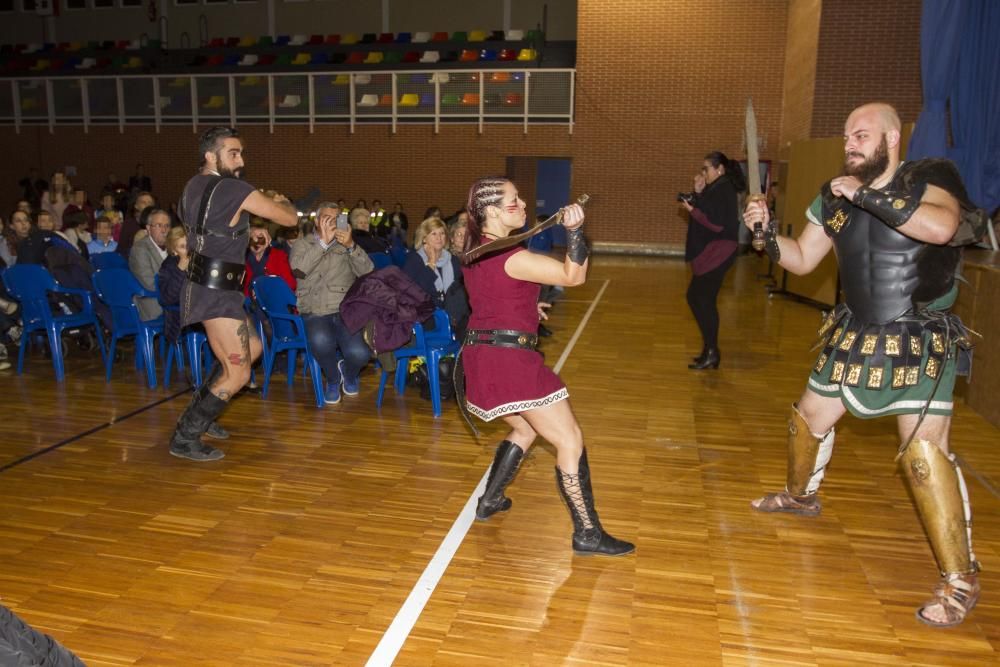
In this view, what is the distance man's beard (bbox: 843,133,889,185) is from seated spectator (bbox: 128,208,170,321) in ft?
16.2

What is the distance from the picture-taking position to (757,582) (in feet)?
9.40

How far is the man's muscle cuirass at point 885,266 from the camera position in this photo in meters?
2.66

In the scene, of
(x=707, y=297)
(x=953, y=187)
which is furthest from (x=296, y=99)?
(x=953, y=187)

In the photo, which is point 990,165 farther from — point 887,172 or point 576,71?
point 576,71

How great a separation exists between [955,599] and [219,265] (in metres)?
3.51

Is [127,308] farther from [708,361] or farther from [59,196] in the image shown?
[59,196]

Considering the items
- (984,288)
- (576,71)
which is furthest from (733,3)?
(984,288)

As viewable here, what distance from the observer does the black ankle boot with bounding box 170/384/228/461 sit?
4.04 m

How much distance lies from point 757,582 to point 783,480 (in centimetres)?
119

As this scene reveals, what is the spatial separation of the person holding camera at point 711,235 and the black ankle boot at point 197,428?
384 centimetres

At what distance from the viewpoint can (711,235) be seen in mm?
6086

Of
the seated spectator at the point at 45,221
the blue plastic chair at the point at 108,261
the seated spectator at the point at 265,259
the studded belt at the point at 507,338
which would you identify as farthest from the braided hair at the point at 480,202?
the seated spectator at the point at 45,221

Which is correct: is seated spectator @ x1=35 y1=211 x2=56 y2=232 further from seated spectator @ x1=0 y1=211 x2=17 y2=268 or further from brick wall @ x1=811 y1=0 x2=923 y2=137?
brick wall @ x1=811 y1=0 x2=923 y2=137

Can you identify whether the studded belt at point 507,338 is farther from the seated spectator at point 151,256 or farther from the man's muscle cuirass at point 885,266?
the seated spectator at point 151,256
